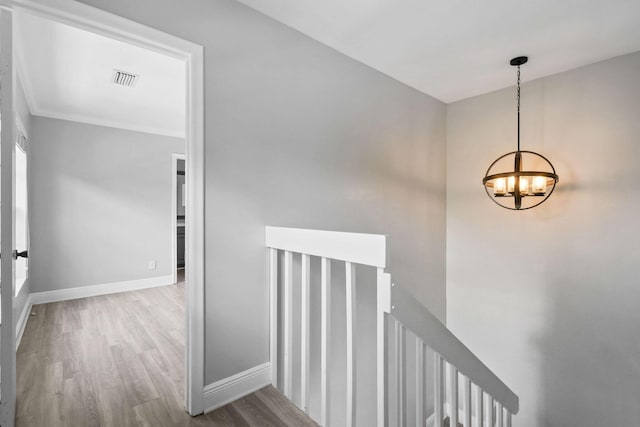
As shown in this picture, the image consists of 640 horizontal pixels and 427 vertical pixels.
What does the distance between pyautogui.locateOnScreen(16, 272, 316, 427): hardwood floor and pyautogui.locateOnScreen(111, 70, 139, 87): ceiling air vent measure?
7.69 ft

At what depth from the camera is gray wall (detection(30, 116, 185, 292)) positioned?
3710 mm

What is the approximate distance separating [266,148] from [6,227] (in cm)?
123

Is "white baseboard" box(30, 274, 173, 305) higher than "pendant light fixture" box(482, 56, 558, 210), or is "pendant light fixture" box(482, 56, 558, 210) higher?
"pendant light fixture" box(482, 56, 558, 210)

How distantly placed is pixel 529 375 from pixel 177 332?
3276 millimetres

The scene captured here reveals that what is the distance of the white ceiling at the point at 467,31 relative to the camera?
6.06 feet

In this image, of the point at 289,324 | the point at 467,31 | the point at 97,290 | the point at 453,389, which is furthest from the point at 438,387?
the point at 97,290

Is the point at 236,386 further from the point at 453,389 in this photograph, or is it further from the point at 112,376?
the point at 453,389

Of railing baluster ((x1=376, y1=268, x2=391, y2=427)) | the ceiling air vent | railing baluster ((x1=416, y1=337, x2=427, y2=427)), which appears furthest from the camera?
the ceiling air vent

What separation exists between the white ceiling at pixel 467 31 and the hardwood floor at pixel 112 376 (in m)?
2.26

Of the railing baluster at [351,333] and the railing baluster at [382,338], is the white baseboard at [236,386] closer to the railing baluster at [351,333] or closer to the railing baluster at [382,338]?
the railing baluster at [351,333]

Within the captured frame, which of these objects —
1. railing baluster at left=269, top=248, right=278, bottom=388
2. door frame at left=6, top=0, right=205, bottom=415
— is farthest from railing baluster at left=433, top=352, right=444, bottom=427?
door frame at left=6, top=0, right=205, bottom=415

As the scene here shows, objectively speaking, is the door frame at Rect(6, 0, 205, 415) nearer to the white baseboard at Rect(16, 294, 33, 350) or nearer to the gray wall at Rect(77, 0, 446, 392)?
the gray wall at Rect(77, 0, 446, 392)

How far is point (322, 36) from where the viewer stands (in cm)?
214

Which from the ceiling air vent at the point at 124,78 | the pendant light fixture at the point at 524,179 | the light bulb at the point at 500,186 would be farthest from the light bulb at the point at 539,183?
the ceiling air vent at the point at 124,78
